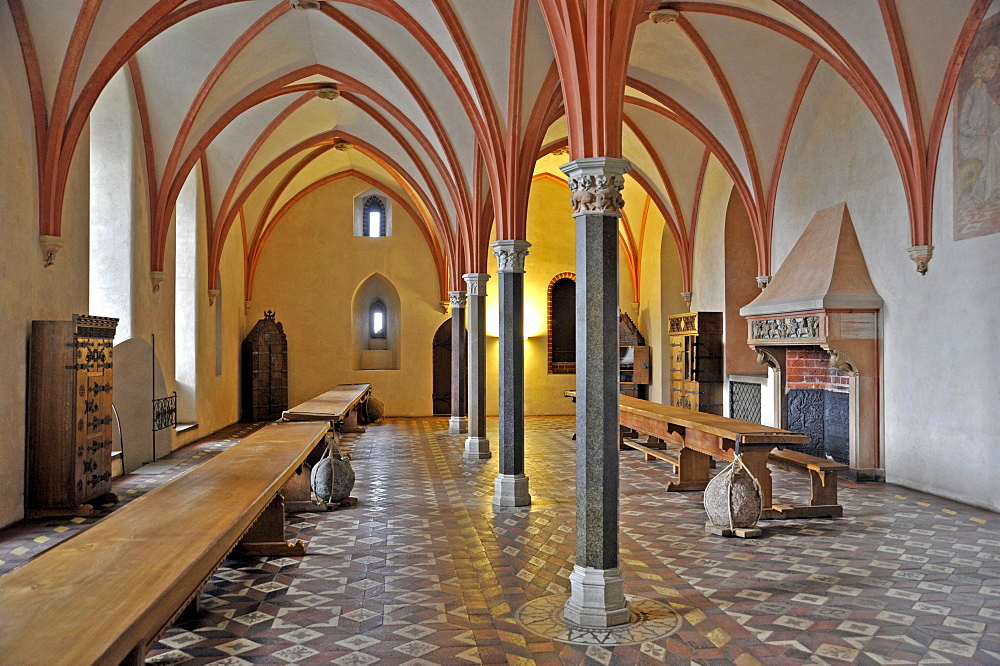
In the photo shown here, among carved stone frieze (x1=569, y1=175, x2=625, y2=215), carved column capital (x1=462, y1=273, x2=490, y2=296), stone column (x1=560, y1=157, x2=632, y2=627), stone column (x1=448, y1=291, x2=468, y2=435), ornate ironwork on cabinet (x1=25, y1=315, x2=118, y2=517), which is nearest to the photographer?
stone column (x1=560, y1=157, x2=632, y2=627)

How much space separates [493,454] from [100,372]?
5.93 meters

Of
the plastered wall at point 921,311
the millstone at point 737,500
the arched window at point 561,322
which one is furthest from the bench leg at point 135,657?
the arched window at point 561,322

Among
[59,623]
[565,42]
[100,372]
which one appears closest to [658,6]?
[565,42]

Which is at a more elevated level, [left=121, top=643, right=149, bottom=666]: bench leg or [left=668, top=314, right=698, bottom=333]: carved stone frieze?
[left=668, top=314, right=698, bottom=333]: carved stone frieze

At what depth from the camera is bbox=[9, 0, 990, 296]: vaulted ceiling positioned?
313 inches

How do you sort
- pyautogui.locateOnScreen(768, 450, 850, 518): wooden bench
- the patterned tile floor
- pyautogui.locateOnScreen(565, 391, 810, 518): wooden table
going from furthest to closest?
pyautogui.locateOnScreen(768, 450, 850, 518): wooden bench < pyautogui.locateOnScreen(565, 391, 810, 518): wooden table < the patterned tile floor

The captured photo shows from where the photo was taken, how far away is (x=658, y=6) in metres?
9.27

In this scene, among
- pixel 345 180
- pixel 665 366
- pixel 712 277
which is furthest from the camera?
pixel 345 180

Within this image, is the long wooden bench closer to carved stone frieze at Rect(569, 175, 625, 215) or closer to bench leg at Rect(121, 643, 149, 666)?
carved stone frieze at Rect(569, 175, 625, 215)

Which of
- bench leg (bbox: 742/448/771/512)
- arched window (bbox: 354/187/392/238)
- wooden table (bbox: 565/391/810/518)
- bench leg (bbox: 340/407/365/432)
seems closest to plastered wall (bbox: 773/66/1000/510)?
wooden table (bbox: 565/391/810/518)

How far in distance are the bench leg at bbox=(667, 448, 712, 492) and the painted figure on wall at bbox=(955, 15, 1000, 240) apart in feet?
12.2

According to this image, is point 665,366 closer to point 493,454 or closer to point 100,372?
point 493,454

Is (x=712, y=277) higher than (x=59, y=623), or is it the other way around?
(x=712, y=277)

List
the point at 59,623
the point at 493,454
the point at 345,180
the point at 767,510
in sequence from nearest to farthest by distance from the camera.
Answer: the point at 59,623 → the point at 767,510 → the point at 493,454 → the point at 345,180
